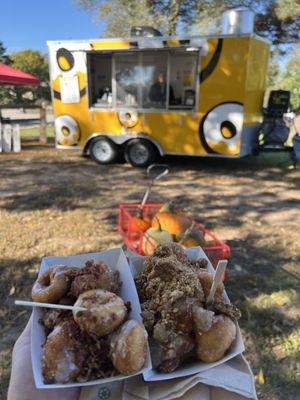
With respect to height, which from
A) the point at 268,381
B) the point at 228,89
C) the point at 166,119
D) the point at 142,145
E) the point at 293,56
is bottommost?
the point at 268,381

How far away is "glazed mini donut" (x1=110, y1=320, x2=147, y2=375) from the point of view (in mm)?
1198

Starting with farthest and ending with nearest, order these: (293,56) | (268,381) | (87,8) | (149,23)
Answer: (293,56) → (87,8) → (149,23) → (268,381)

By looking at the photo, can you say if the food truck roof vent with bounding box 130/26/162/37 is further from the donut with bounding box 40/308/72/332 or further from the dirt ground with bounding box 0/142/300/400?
the donut with bounding box 40/308/72/332

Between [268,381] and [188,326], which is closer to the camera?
[188,326]

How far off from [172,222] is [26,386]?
232 centimetres

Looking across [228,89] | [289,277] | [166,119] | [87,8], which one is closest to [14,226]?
[289,277]

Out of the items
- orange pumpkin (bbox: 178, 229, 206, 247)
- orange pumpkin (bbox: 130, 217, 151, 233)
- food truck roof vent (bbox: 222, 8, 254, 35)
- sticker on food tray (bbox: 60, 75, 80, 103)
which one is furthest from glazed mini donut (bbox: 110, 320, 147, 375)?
sticker on food tray (bbox: 60, 75, 80, 103)

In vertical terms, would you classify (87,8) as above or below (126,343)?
above

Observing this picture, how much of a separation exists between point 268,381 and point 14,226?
3.97 metres

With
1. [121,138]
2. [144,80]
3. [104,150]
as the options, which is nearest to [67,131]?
[104,150]

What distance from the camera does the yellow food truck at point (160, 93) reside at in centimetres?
849

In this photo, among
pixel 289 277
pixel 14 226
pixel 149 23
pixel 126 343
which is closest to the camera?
pixel 126 343

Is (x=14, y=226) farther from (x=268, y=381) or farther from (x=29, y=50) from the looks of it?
(x=29, y=50)

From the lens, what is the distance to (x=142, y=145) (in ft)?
31.4
